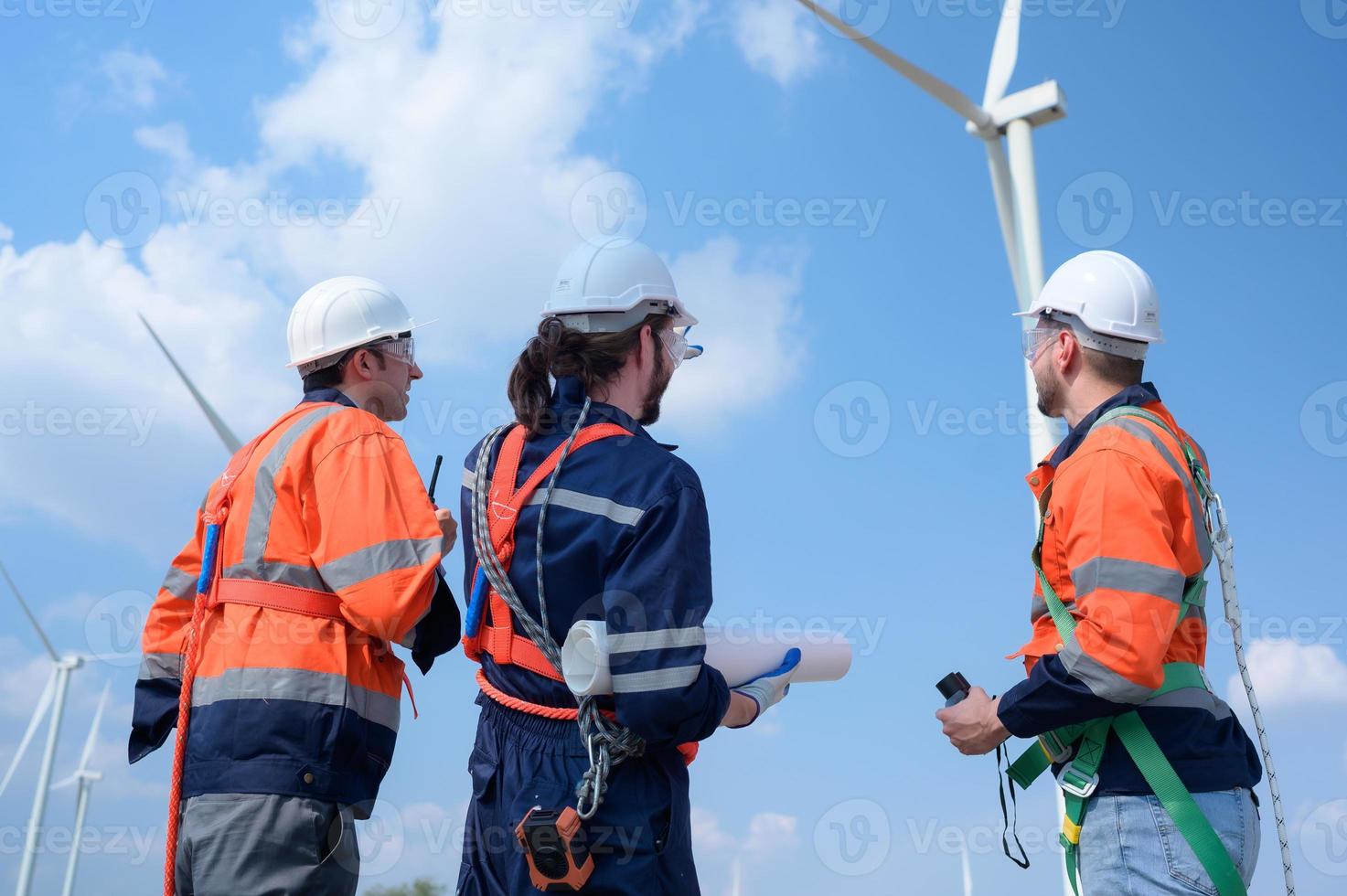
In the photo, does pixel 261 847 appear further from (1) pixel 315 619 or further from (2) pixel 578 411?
(2) pixel 578 411

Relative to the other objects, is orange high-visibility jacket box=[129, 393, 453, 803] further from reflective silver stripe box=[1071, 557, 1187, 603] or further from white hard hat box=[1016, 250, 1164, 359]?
white hard hat box=[1016, 250, 1164, 359]

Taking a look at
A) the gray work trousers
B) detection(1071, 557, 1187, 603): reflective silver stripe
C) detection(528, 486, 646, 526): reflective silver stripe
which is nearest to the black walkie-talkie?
detection(1071, 557, 1187, 603): reflective silver stripe

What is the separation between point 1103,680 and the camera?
5.12 metres

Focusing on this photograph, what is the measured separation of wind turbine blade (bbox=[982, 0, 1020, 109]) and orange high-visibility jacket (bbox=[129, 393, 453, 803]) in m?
19.4

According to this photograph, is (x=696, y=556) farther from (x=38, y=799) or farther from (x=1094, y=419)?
(x=38, y=799)

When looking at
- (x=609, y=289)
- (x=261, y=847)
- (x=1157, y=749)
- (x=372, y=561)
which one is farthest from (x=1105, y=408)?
(x=261, y=847)

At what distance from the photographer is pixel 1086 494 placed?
211 inches

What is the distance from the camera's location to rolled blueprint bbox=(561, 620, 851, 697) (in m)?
4.82

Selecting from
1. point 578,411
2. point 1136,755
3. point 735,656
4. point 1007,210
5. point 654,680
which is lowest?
point 1136,755

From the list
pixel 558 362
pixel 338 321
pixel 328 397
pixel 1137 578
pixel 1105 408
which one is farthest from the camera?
pixel 338 321

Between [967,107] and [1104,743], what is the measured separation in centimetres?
1921

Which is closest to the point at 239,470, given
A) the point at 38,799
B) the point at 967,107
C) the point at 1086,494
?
the point at 1086,494

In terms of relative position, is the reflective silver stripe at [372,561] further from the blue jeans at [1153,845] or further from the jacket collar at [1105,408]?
the blue jeans at [1153,845]

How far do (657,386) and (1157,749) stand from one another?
266 cm
